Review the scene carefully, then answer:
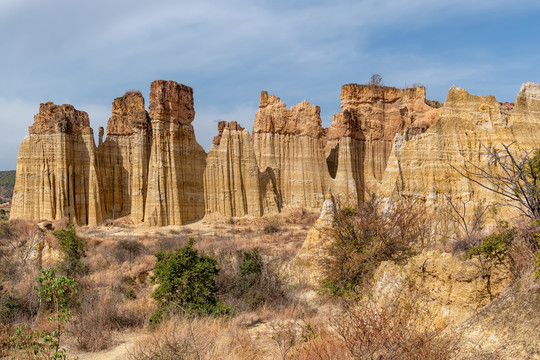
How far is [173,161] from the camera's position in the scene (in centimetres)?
3925

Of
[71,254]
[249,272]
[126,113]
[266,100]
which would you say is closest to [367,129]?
[266,100]

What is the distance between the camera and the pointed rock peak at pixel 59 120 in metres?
39.5

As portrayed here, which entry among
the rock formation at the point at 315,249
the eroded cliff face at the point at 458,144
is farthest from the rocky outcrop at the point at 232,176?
the rock formation at the point at 315,249

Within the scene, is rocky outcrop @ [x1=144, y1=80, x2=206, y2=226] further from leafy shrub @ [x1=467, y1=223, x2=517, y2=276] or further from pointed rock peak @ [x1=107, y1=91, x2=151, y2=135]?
leafy shrub @ [x1=467, y1=223, x2=517, y2=276]

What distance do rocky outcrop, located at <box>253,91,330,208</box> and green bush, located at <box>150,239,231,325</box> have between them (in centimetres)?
3305

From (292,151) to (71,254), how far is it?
3123 cm

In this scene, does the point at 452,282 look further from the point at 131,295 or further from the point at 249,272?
the point at 131,295

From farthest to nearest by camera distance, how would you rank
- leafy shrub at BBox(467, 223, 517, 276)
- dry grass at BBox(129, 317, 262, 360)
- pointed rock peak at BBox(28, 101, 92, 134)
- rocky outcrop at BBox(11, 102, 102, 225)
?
pointed rock peak at BBox(28, 101, 92, 134) → rocky outcrop at BBox(11, 102, 102, 225) → leafy shrub at BBox(467, 223, 517, 276) → dry grass at BBox(129, 317, 262, 360)

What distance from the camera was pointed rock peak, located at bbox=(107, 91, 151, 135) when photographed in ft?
143

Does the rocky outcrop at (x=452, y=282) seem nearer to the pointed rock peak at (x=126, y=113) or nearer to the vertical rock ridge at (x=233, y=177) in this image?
the vertical rock ridge at (x=233, y=177)

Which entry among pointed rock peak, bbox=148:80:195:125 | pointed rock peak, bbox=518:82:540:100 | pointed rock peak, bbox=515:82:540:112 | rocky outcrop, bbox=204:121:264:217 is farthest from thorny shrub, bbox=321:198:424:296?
pointed rock peak, bbox=148:80:195:125

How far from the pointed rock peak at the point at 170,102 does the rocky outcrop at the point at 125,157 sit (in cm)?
371

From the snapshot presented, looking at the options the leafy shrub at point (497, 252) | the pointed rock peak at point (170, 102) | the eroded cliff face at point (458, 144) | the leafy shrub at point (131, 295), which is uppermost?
the pointed rock peak at point (170, 102)

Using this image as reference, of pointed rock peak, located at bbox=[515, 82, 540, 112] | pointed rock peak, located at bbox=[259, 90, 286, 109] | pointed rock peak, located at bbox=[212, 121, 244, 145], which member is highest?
pointed rock peak, located at bbox=[259, 90, 286, 109]
